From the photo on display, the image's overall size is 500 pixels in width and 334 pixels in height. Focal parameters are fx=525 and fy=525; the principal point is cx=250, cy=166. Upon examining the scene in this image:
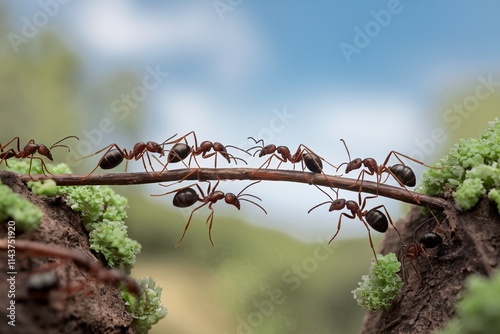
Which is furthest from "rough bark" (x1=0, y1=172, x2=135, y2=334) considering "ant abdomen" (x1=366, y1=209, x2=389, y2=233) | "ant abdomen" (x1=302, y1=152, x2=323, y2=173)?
"ant abdomen" (x1=366, y1=209, x2=389, y2=233)

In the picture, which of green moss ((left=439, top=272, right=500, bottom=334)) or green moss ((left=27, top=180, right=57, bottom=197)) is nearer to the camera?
green moss ((left=439, top=272, right=500, bottom=334))

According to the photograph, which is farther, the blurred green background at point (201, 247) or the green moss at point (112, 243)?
the blurred green background at point (201, 247)

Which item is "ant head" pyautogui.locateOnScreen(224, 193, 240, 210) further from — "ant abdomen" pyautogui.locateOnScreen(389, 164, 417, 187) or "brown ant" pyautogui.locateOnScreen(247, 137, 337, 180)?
"ant abdomen" pyautogui.locateOnScreen(389, 164, 417, 187)

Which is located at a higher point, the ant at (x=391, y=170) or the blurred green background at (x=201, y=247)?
the ant at (x=391, y=170)

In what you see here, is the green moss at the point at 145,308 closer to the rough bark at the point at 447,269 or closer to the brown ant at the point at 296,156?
the brown ant at the point at 296,156

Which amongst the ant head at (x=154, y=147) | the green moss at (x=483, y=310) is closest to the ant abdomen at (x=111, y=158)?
the ant head at (x=154, y=147)

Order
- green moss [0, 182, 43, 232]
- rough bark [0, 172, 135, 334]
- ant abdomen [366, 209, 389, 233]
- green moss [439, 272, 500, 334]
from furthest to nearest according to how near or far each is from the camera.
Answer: ant abdomen [366, 209, 389, 233] → green moss [0, 182, 43, 232] → rough bark [0, 172, 135, 334] → green moss [439, 272, 500, 334]

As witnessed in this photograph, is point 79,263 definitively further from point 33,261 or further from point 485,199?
point 485,199

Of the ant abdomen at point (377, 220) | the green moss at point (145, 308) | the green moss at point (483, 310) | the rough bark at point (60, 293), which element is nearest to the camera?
the green moss at point (483, 310)
